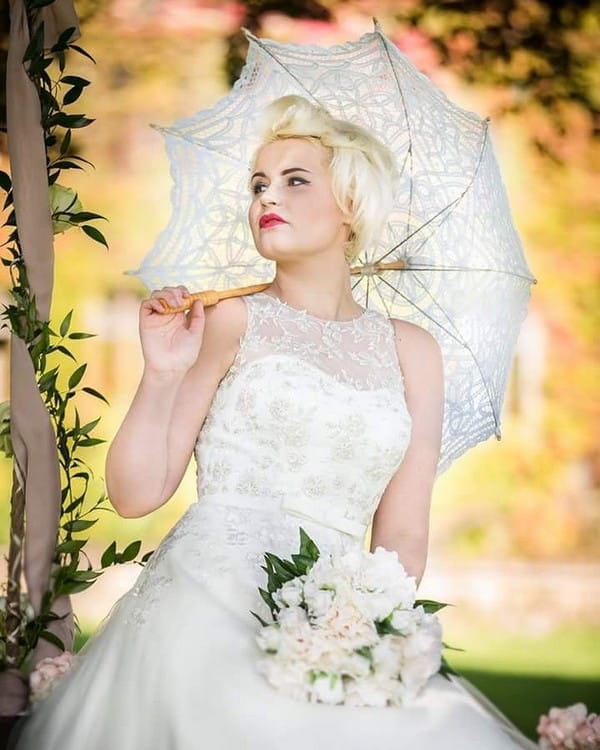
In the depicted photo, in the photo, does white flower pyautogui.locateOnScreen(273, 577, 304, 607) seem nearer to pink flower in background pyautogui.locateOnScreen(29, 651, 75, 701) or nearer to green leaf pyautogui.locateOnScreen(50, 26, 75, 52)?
pink flower in background pyautogui.locateOnScreen(29, 651, 75, 701)

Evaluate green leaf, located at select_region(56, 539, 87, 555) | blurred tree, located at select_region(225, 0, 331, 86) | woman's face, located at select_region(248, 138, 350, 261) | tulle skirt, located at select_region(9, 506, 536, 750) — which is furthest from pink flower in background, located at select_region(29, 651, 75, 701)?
blurred tree, located at select_region(225, 0, 331, 86)

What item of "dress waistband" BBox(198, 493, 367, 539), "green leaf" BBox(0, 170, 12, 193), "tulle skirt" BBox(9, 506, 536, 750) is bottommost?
"tulle skirt" BBox(9, 506, 536, 750)

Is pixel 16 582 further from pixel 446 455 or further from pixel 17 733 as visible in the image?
pixel 446 455

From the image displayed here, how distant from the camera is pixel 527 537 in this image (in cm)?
833

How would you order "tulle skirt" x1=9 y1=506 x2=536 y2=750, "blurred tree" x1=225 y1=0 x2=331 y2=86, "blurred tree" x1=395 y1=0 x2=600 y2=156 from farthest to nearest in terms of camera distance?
"blurred tree" x1=395 y1=0 x2=600 y2=156 < "blurred tree" x1=225 y1=0 x2=331 y2=86 < "tulle skirt" x1=9 y1=506 x2=536 y2=750

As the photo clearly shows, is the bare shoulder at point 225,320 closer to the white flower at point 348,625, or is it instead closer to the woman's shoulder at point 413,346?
the woman's shoulder at point 413,346

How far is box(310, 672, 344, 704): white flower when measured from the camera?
229 cm

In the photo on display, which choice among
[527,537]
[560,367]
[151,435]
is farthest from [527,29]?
[151,435]

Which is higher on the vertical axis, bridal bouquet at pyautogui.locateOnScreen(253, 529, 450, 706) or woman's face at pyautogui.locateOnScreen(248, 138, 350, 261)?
woman's face at pyautogui.locateOnScreen(248, 138, 350, 261)

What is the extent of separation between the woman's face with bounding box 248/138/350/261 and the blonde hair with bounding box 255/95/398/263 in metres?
0.02

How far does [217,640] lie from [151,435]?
50cm

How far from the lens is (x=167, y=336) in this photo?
9.14ft

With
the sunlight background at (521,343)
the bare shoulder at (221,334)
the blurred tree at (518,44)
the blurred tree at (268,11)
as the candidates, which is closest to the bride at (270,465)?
the bare shoulder at (221,334)

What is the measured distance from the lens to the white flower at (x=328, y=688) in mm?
2293
